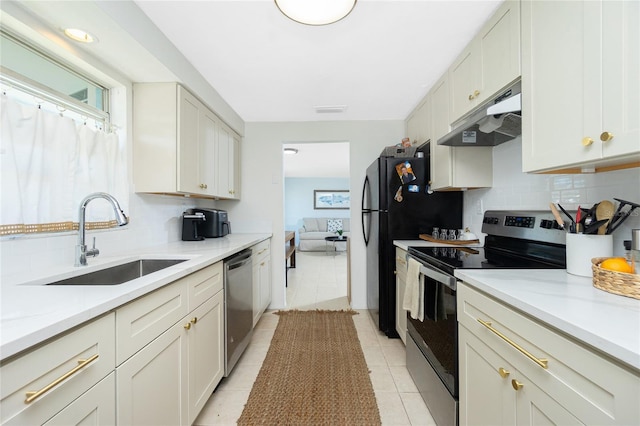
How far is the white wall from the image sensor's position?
120 inches

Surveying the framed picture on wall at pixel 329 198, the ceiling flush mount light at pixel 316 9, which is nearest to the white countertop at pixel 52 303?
the ceiling flush mount light at pixel 316 9

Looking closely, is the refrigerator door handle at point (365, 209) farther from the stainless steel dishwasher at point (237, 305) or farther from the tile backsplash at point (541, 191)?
the stainless steel dishwasher at point (237, 305)

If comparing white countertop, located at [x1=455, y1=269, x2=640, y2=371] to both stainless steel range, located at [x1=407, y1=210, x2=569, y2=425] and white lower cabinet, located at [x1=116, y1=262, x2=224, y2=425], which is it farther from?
white lower cabinet, located at [x1=116, y1=262, x2=224, y2=425]

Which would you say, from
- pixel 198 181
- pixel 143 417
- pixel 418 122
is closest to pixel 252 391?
pixel 143 417

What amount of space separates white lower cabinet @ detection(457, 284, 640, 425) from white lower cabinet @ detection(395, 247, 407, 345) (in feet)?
2.74

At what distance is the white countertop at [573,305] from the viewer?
1.79ft

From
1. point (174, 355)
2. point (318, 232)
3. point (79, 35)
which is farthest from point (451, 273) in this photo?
point (318, 232)

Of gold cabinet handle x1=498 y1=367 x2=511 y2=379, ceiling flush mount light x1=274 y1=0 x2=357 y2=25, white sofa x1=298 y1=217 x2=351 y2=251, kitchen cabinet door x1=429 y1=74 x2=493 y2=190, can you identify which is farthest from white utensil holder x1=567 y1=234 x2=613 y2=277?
white sofa x1=298 y1=217 x2=351 y2=251

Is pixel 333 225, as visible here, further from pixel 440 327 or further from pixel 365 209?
pixel 440 327

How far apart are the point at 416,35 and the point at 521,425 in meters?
1.95

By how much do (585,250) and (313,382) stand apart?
65.6 inches

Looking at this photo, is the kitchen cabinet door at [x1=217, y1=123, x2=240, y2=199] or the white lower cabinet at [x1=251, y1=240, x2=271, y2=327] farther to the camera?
the kitchen cabinet door at [x1=217, y1=123, x2=240, y2=199]

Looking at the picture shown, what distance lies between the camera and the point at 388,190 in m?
2.27

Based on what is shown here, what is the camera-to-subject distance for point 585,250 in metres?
1.02
